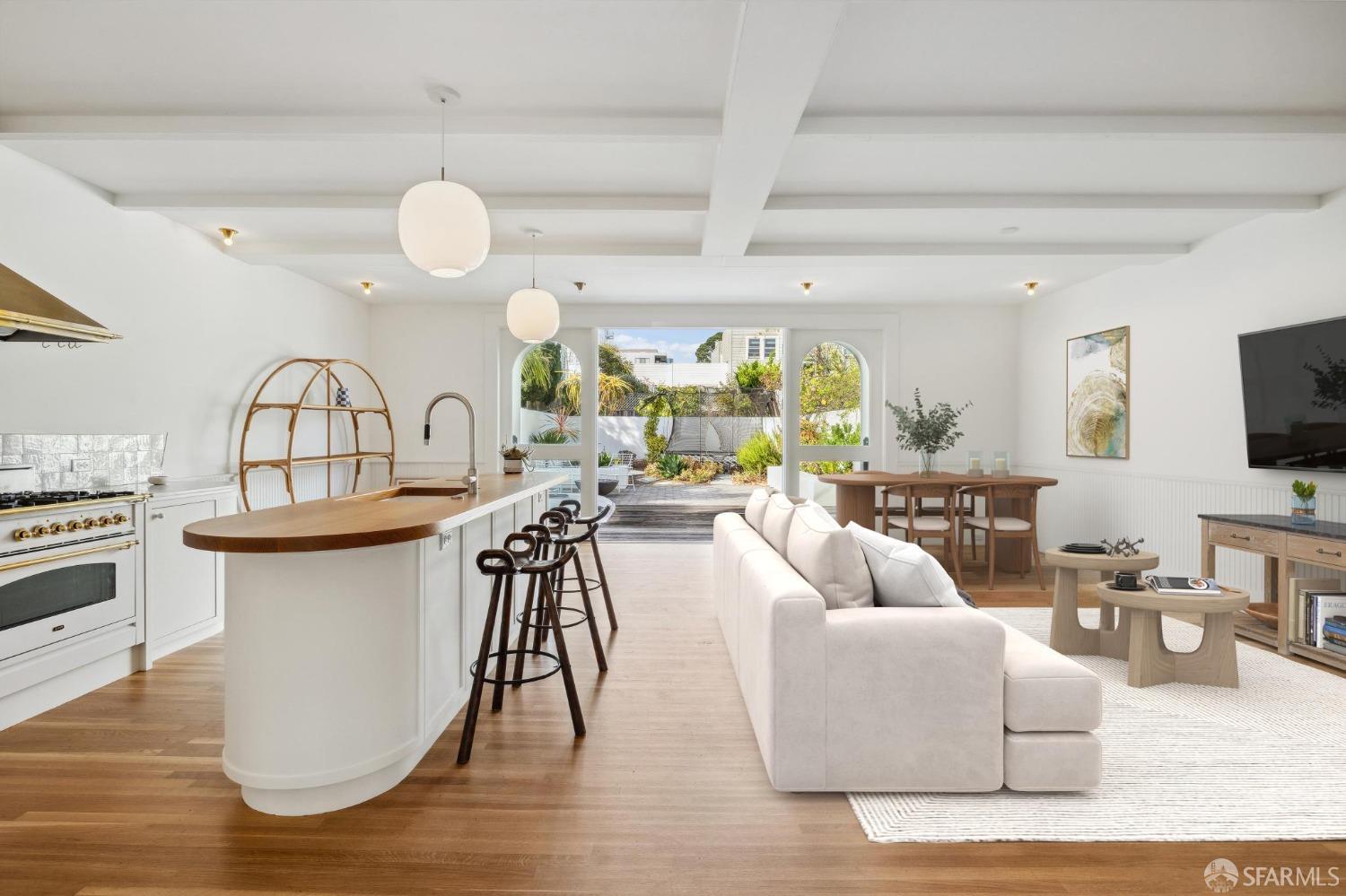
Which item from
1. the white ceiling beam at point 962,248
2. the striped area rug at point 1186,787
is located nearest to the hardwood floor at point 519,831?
the striped area rug at point 1186,787

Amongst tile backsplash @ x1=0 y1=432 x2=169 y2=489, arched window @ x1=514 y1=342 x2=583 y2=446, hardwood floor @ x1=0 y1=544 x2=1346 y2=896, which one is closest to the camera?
hardwood floor @ x1=0 y1=544 x2=1346 y2=896

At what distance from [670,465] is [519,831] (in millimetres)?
9136

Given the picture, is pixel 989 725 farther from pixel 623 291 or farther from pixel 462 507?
pixel 623 291

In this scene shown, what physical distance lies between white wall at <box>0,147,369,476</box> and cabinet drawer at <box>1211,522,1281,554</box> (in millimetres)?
6253

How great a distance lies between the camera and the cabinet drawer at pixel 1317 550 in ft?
10.6

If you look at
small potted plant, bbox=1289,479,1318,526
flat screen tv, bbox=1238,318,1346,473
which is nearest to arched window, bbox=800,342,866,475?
flat screen tv, bbox=1238,318,1346,473

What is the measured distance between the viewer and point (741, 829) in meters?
2.00

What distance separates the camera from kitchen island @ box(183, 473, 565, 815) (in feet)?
6.79

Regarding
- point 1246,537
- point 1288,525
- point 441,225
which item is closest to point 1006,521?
point 1246,537

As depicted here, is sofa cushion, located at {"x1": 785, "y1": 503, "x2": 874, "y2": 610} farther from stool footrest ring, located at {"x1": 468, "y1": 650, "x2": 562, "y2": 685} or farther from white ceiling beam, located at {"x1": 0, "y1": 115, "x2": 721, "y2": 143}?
white ceiling beam, located at {"x1": 0, "y1": 115, "x2": 721, "y2": 143}

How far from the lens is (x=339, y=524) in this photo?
220 centimetres

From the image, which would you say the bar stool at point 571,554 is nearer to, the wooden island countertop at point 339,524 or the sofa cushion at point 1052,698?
the wooden island countertop at point 339,524

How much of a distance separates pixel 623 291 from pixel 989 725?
5.17m

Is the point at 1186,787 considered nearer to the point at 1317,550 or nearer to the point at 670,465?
the point at 1317,550
